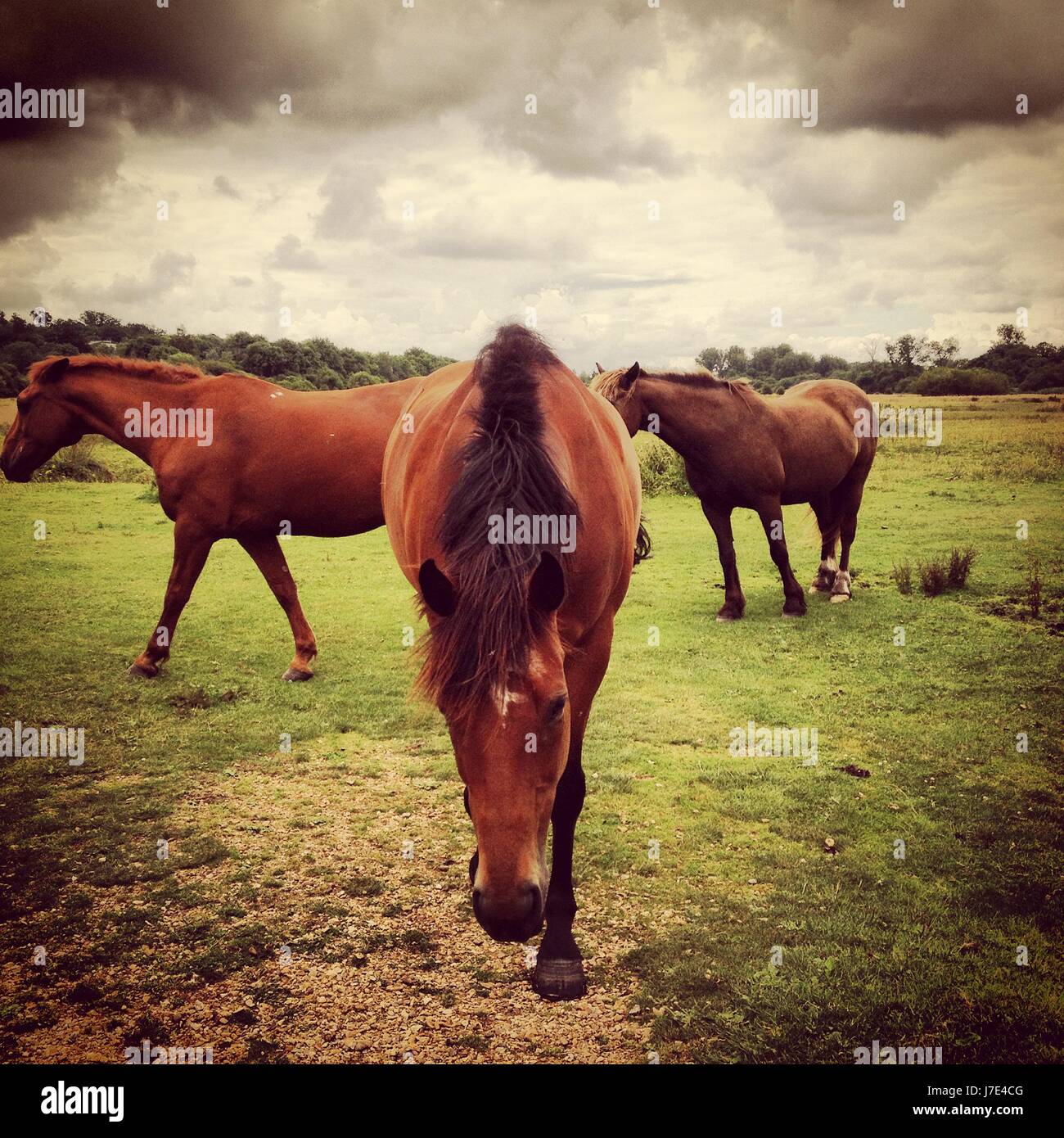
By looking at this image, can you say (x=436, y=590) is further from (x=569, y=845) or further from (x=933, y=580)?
(x=933, y=580)

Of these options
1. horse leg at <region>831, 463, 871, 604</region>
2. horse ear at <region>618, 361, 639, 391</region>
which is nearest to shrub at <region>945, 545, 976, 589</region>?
horse leg at <region>831, 463, 871, 604</region>

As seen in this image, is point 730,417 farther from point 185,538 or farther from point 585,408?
point 185,538

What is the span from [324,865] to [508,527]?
3043 mm

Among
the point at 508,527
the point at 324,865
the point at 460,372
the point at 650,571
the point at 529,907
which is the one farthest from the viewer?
the point at 650,571

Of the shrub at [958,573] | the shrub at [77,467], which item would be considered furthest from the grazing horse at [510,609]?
the shrub at [77,467]

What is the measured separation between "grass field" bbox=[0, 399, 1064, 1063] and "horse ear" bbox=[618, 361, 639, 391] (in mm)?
3126

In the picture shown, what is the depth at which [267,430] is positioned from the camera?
7.19 m

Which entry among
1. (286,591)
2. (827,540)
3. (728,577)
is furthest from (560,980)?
(827,540)

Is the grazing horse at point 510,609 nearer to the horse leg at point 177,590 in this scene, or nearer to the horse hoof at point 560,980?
the horse hoof at point 560,980

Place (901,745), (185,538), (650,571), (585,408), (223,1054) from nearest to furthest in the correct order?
(223,1054) → (585,408) → (901,745) → (185,538) → (650,571)

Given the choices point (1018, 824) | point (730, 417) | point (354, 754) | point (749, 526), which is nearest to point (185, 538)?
point (354, 754)

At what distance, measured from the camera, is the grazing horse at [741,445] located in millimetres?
8625

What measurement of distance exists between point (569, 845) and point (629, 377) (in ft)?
20.0

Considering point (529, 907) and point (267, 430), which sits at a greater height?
point (267, 430)
